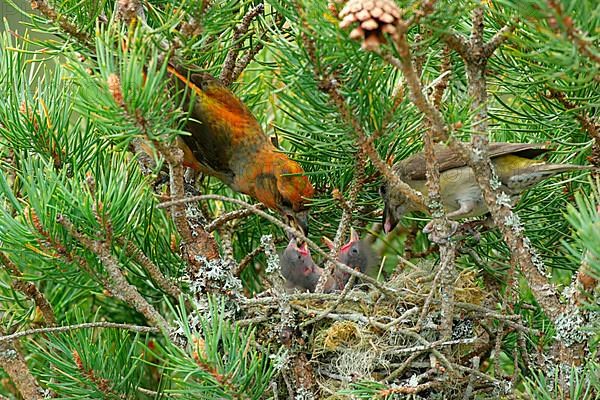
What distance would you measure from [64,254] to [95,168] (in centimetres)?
36

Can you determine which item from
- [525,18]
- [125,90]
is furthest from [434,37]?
[125,90]

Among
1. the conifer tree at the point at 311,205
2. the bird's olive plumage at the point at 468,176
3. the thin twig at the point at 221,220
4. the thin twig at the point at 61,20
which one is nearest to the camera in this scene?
the conifer tree at the point at 311,205

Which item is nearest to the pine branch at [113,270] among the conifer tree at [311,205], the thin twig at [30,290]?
the conifer tree at [311,205]

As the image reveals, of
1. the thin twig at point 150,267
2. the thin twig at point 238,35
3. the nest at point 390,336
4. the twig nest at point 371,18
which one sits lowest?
the nest at point 390,336

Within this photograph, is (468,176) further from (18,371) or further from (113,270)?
(18,371)

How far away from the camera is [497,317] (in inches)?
99.9

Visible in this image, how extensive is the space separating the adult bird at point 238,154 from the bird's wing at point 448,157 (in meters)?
0.46

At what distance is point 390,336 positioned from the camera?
2910 millimetres

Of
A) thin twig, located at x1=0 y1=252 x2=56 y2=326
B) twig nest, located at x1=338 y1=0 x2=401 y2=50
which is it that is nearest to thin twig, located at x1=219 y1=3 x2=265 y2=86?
thin twig, located at x1=0 y1=252 x2=56 y2=326

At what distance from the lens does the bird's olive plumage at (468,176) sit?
293 cm

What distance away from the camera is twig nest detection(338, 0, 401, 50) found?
147 centimetres

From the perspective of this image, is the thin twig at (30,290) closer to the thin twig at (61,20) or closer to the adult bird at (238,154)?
the thin twig at (61,20)

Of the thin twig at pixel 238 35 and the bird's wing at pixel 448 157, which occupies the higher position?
the thin twig at pixel 238 35

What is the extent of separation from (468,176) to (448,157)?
19 cm
